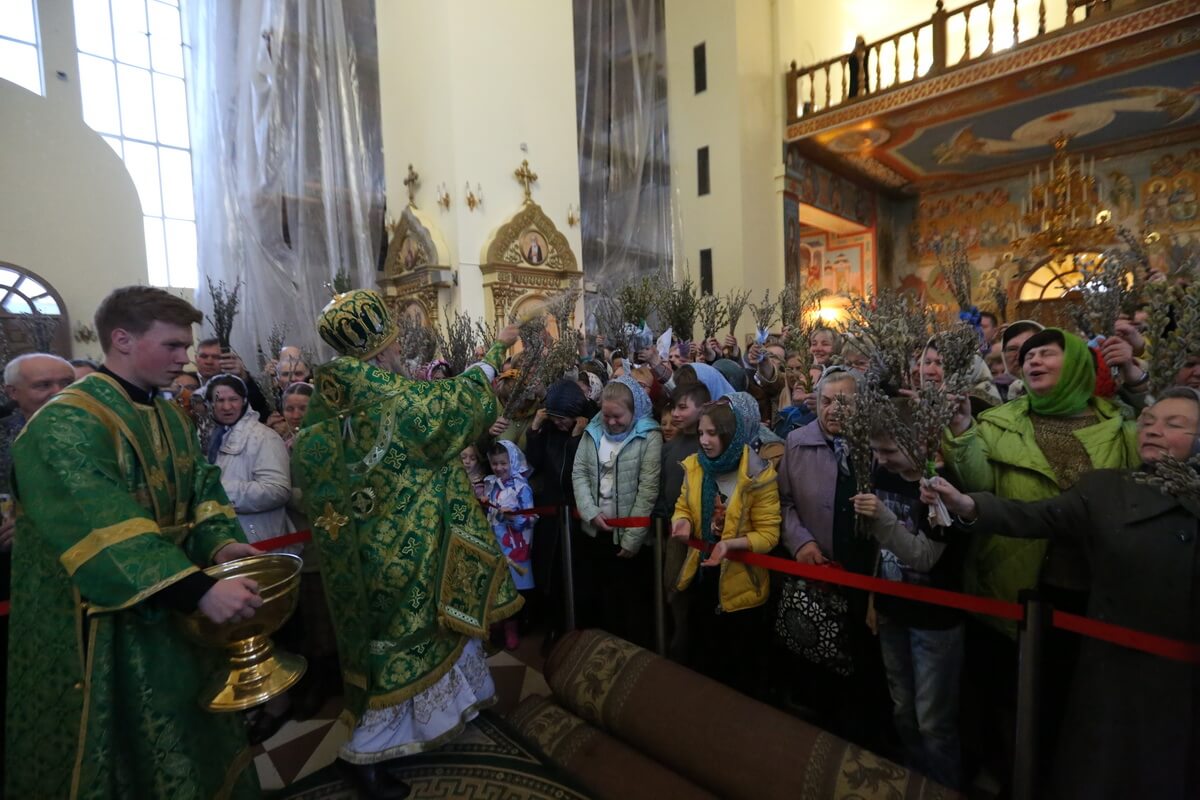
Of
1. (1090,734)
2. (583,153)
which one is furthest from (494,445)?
(583,153)

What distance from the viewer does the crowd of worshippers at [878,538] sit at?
171 centimetres

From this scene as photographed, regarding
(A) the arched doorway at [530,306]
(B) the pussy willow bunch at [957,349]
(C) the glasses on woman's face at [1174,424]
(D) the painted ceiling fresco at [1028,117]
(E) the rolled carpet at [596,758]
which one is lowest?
(E) the rolled carpet at [596,758]

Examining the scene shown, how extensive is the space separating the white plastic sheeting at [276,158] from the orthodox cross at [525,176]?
2.21 m

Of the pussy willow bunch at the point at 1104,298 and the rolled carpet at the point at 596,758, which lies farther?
the pussy willow bunch at the point at 1104,298

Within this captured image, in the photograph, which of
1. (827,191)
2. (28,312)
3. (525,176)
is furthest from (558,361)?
(827,191)

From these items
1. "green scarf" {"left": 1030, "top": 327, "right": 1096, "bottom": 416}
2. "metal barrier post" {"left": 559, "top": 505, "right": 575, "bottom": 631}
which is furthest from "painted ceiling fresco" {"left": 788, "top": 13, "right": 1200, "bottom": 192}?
"metal barrier post" {"left": 559, "top": 505, "right": 575, "bottom": 631}

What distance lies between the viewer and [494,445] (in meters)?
3.58

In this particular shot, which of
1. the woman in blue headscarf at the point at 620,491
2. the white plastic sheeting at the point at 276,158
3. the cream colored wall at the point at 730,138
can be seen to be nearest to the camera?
the woman in blue headscarf at the point at 620,491

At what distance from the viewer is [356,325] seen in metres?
2.32

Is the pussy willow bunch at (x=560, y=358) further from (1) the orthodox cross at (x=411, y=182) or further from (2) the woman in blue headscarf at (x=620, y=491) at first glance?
(1) the orthodox cross at (x=411, y=182)

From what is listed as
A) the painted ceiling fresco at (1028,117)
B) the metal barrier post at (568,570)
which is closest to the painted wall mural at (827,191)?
the painted ceiling fresco at (1028,117)

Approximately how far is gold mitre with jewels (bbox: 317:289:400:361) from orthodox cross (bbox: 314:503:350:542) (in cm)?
59

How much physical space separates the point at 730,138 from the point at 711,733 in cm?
1049

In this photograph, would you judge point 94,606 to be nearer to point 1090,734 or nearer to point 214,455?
point 214,455
